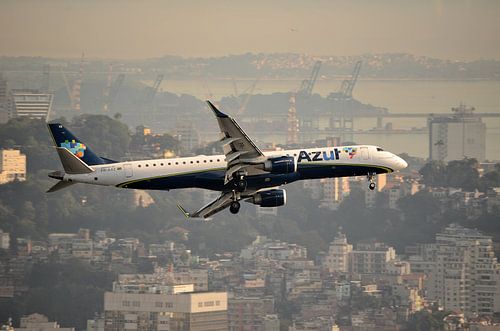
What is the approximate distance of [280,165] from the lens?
84250 millimetres

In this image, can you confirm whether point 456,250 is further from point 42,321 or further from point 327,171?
point 327,171

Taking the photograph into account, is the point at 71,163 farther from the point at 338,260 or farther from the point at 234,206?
the point at 338,260

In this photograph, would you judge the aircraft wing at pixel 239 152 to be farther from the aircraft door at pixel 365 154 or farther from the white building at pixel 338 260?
the white building at pixel 338 260

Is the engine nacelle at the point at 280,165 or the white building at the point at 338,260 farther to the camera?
the white building at the point at 338,260

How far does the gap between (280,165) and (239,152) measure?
2.38 meters

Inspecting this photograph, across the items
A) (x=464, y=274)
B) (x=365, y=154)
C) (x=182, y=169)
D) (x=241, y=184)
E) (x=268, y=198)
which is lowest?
(x=464, y=274)

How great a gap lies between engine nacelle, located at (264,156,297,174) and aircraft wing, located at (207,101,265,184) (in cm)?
78

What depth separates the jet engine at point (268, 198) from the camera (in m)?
89.8

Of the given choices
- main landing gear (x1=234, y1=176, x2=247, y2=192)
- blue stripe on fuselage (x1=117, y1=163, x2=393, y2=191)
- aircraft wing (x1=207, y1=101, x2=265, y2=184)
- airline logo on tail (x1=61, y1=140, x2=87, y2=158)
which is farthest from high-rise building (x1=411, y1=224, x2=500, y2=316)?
aircraft wing (x1=207, y1=101, x2=265, y2=184)

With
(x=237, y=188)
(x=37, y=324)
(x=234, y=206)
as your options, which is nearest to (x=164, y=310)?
(x=37, y=324)


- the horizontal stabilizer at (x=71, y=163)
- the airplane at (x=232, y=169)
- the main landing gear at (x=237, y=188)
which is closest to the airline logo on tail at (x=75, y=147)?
the airplane at (x=232, y=169)

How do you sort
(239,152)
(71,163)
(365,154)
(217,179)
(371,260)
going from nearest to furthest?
(239,152) < (71,163) < (217,179) < (365,154) < (371,260)

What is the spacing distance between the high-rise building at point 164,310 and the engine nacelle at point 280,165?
2349 inches

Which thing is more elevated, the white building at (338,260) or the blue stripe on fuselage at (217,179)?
the blue stripe on fuselage at (217,179)
